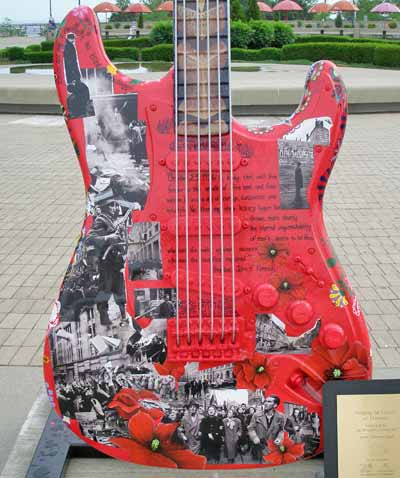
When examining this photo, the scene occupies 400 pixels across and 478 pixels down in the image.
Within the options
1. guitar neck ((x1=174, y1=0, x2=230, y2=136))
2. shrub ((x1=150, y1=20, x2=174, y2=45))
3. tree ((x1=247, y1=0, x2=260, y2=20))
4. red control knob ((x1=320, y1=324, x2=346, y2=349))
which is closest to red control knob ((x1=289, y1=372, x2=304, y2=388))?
red control knob ((x1=320, y1=324, x2=346, y2=349))

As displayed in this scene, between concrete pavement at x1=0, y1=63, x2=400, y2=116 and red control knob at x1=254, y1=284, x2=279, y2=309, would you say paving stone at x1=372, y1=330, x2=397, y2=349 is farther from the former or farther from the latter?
concrete pavement at x1=0, y1=63, x2=400, y2=116

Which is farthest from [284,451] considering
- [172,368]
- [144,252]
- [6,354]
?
[6,354]

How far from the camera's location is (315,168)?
2.15m

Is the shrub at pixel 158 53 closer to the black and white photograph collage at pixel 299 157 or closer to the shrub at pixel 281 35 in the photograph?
the shrub at pixel 281 35

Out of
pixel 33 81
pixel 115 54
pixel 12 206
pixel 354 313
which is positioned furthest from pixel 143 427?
pixel 115 54

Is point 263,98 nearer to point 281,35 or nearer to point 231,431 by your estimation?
point 231,431

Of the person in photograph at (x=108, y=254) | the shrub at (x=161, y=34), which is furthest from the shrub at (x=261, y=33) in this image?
the person in photograph at (x=108, y=254)

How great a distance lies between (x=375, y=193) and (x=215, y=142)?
4775mm

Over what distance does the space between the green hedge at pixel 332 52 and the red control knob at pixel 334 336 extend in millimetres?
18309

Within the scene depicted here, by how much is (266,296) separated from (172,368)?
385 mm

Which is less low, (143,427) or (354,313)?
(354,313)

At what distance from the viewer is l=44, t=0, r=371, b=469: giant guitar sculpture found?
213 cm

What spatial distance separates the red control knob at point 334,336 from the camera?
213 cm

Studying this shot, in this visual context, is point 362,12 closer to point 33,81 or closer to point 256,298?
point 33,81
